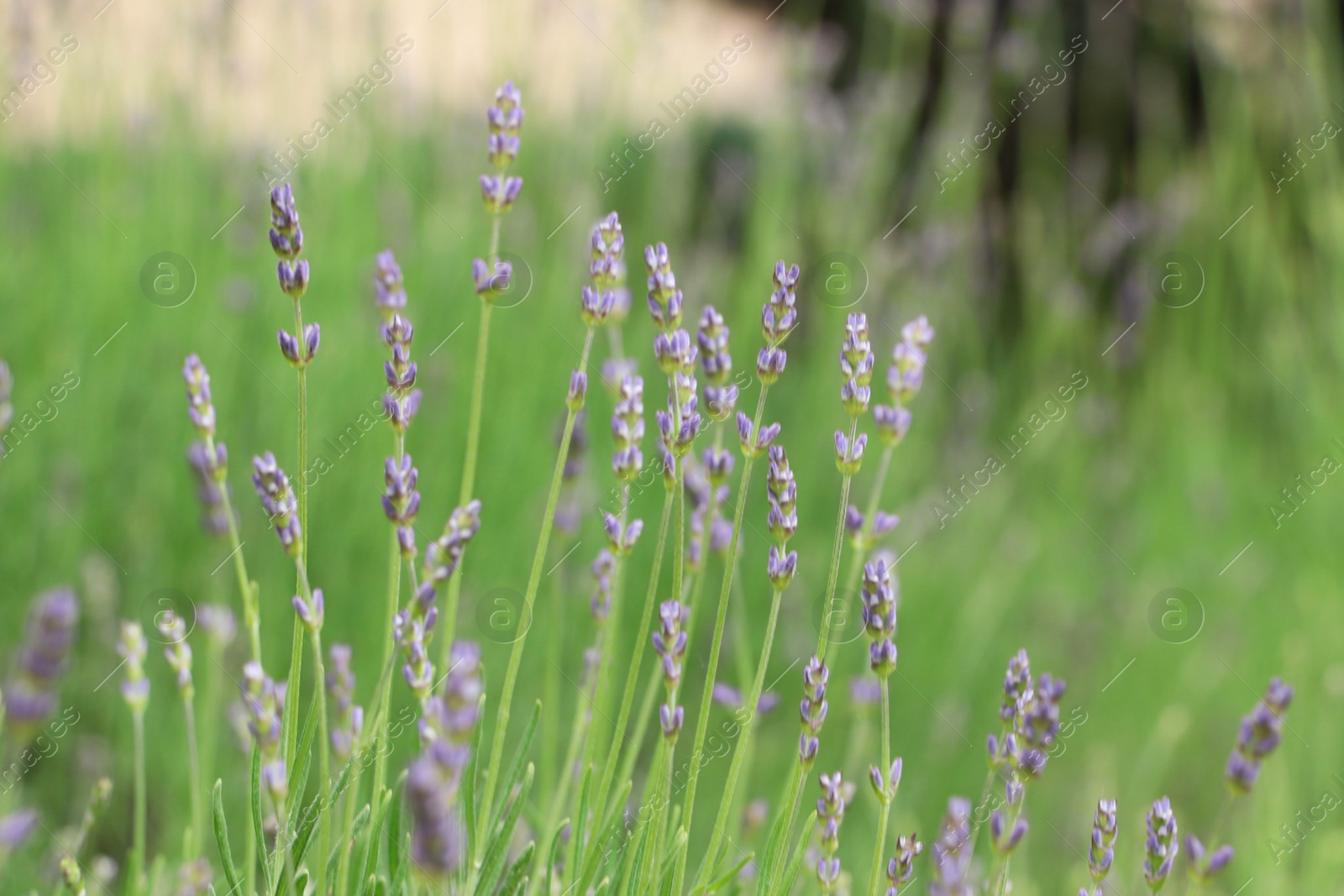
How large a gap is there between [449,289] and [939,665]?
2075 millimetres

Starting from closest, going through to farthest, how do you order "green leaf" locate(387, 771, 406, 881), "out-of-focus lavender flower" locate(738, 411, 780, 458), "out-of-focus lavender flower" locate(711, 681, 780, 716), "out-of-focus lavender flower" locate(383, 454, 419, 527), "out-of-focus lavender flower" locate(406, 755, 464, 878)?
"out-of-focus lavender flower" locate(406, 755, 464, 878), "out-of-focus lavender flower" locate(383, 454, 419, 527), "out-of-focus lavender flower" locate(738, 411, 780, 458), "green leaf" locate(387, 771, 406, 881), "out-of-focus lavender flower" locate(711, 681, 780, 716)

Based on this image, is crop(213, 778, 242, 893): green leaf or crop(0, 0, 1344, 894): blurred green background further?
crop(0, 0, 1344, 894): blurred green background

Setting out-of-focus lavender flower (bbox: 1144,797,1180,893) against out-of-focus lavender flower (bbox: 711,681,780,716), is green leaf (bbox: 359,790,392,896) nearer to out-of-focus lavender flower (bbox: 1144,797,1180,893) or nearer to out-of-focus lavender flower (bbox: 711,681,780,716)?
out-of-focus lavender flower (bbox: 711,681,780,716)

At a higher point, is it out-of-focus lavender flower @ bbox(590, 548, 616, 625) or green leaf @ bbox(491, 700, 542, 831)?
out-of-focus lavender flower @ bbox(590, 548, 616, 625)

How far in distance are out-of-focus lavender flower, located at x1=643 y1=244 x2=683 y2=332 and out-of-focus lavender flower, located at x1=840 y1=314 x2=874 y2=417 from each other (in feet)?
0.53

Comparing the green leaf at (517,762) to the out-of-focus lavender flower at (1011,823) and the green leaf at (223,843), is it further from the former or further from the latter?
the out-of-focus lavender flower at (1011,823)

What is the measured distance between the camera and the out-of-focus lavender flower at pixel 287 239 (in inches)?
38.9

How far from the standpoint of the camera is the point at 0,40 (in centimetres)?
352

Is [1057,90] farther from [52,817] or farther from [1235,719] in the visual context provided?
[52,817]

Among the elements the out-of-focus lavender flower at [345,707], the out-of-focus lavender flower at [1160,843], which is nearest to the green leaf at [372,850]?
the out-of-focus lavender flower at [345,707]

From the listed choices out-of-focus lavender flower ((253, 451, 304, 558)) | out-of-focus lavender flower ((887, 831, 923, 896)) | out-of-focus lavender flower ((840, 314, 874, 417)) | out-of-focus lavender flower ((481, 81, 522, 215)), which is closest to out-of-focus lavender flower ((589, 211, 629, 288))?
out-of-focus lavender flower ((481, 81, 522, 215))

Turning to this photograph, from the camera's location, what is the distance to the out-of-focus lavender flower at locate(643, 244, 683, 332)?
1.07 m

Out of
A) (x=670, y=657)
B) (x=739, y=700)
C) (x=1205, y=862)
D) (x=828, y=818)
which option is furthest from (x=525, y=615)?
(x=1205, y=862)

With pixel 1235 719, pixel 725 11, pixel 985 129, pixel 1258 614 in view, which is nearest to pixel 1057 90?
pixel 985 129
